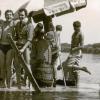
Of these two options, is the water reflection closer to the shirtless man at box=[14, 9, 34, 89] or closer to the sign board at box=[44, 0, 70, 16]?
the shirtless man at box=[14, 9, 34, 89]

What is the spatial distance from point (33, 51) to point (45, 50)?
198 millimetres

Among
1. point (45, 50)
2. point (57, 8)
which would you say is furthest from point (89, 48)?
point (45, 50)

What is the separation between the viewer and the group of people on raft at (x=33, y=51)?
6219mm

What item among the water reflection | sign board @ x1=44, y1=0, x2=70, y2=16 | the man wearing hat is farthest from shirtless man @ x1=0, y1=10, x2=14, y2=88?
the man wearing hat

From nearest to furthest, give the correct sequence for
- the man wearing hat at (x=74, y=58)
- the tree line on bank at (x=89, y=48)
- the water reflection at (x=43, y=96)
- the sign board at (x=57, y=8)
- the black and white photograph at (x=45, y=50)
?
the water reflection at (x=43, y=96), the black and white photograph at (x=45, y=50), the sign board at (x=57, y=8), the man wearing hat at (x=74, y=58), the tree line on bank at (x=89, y=48)

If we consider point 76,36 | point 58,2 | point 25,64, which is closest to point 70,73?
point 76,36

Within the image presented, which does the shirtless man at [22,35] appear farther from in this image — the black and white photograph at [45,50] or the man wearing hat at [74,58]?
the man wearing hat at [74,58]

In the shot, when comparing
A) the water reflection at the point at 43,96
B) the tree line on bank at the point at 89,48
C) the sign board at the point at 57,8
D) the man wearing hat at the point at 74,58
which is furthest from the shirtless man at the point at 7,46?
the tree line on bank at the point at 89,48

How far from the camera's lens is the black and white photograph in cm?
593

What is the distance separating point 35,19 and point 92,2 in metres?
1.67

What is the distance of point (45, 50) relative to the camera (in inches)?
266

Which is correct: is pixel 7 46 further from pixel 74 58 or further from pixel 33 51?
pixel 74 58

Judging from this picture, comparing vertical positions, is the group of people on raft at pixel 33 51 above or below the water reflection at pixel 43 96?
above

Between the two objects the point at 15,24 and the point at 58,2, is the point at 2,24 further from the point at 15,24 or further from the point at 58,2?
the point at 58,2
